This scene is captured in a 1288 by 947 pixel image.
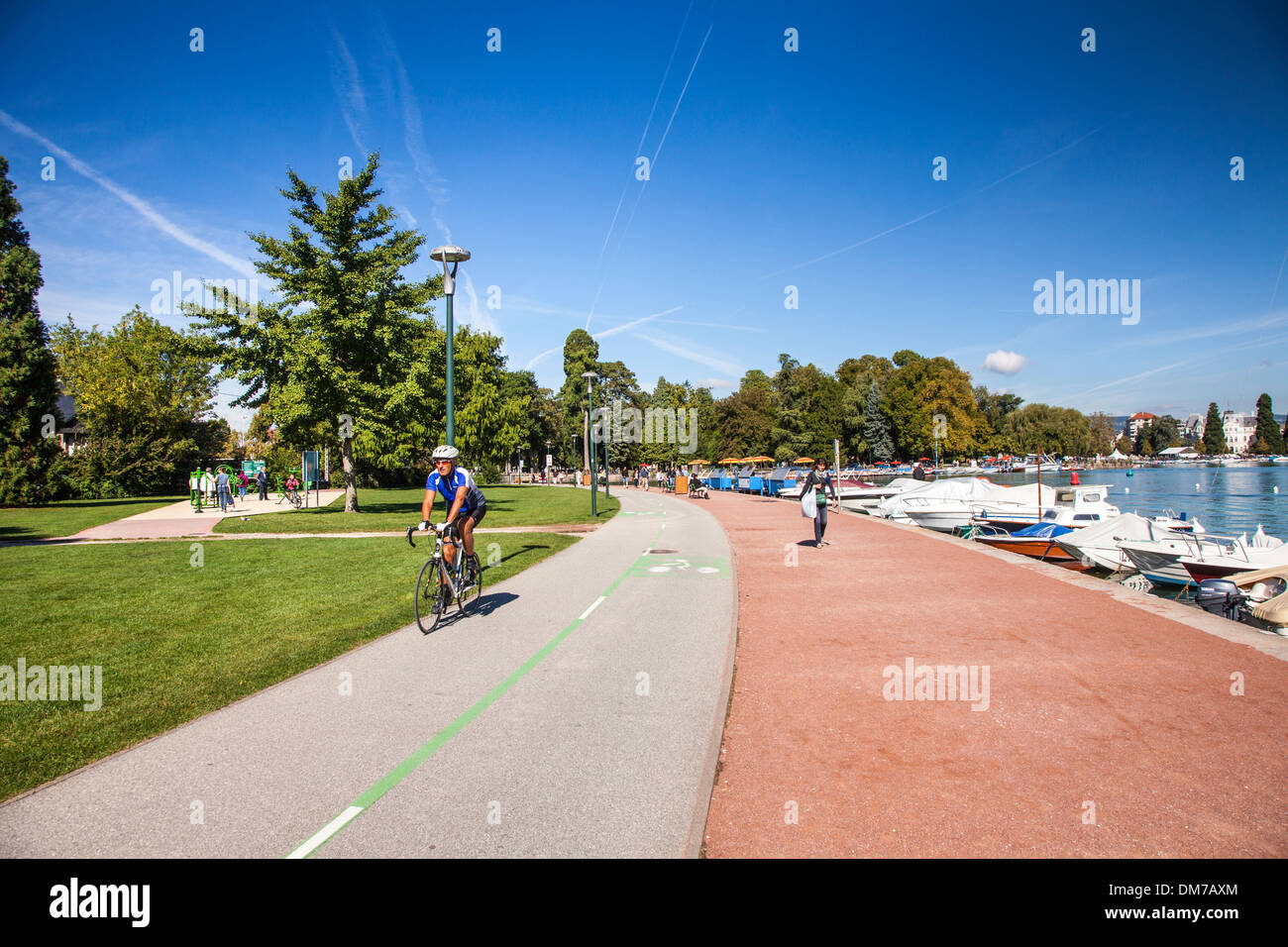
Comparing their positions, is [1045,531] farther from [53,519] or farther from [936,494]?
[53,519]

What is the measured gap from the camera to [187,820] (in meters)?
3.64

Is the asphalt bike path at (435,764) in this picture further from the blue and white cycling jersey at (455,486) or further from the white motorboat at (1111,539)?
the white motorboat at (1111,539)

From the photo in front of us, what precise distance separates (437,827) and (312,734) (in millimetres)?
1946

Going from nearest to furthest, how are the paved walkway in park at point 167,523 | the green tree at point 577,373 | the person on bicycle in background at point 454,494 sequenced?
the person on bicycle in background at point 454,494, the paved walkway in park at point 167,523, the green tree at point 577,373

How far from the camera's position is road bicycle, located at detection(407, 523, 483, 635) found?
8.45m

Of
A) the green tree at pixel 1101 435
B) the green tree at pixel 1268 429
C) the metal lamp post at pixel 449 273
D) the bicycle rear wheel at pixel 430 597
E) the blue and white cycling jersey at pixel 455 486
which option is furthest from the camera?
the green tree at pixel 1101 435

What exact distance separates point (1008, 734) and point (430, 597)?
659 centimetres

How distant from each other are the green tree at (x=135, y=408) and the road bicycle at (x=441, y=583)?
31692mm

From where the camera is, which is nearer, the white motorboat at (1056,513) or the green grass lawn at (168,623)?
the green grass lawn at (168,623)

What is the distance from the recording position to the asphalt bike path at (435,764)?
3.47m

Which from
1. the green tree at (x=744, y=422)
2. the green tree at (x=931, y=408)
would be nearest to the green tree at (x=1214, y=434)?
the green tree at (x=931, y=408)

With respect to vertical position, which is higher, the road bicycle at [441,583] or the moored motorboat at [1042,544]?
the road bicycle at [441,583]

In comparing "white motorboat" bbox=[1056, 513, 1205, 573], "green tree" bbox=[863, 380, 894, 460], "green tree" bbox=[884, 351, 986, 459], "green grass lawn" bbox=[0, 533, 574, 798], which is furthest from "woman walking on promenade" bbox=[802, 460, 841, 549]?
"green tree" bbox=[863, 380, 894, 460]
